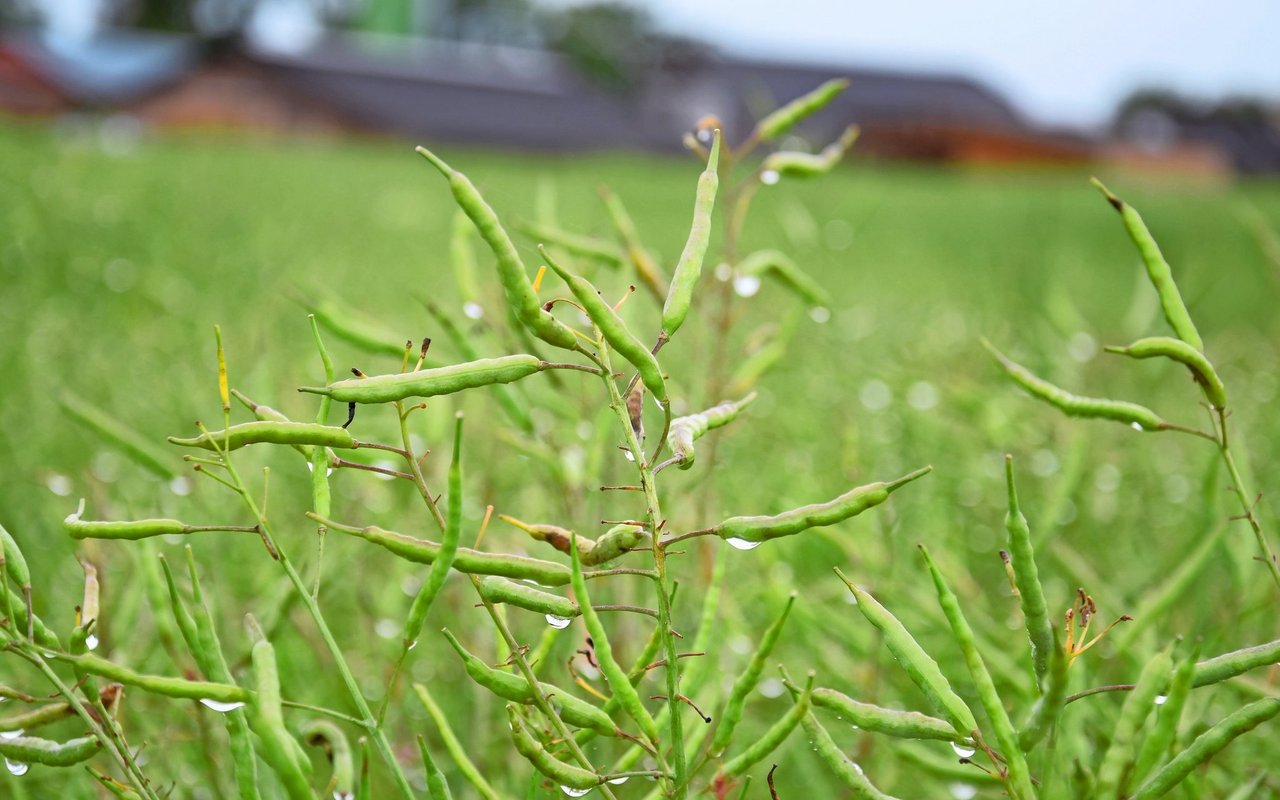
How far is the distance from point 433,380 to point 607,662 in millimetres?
125

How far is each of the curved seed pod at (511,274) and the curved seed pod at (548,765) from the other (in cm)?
15

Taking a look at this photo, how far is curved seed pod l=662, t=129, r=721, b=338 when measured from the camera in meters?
0.41

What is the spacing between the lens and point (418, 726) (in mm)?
891

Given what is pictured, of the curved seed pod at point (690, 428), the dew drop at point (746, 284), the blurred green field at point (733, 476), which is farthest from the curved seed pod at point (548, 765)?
the dew drop at point (746, 284)

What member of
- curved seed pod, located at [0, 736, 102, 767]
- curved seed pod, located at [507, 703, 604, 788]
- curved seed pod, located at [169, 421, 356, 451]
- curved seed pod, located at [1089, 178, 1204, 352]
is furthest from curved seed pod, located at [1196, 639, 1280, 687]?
curved seed pod, located at [0, 736, 102, 767]

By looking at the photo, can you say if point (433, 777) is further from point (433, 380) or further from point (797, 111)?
point (797, 111)

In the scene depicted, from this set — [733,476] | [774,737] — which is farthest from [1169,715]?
[733,476]

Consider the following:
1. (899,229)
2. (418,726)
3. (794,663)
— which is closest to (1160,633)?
(794,663)

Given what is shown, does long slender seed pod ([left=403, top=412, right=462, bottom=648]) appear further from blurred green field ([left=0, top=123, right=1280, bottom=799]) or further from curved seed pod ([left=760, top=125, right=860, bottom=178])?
curved seed pod ([left=760, top=125, right=860, bottom=178])

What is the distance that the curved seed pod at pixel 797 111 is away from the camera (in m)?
0.66

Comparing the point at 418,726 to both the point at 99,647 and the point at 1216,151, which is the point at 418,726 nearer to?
the point at 99,647

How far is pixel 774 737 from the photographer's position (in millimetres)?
404

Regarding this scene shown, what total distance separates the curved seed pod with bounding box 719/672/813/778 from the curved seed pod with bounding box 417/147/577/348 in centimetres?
15

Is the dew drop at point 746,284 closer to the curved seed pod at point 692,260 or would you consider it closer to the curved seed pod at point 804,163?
the curved seed pod at point 804,163
